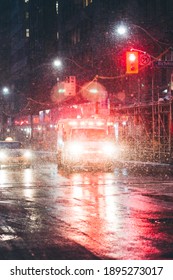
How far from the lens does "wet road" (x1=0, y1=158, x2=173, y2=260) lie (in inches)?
343

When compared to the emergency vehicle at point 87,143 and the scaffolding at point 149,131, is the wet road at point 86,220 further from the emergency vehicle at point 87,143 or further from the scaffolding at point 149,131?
the scaffolding at point 149,131

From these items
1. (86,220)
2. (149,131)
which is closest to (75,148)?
(149,131)

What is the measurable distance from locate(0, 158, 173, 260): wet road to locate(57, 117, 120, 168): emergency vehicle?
629cm

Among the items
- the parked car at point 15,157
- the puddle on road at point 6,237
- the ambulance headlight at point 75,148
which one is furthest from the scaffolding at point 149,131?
the puddle on road at point 6,237

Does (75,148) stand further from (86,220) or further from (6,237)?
(6,237)

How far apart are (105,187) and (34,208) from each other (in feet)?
19.1

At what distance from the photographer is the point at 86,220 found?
471 inches

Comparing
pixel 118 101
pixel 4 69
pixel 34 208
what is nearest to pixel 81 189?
pixel 34 208

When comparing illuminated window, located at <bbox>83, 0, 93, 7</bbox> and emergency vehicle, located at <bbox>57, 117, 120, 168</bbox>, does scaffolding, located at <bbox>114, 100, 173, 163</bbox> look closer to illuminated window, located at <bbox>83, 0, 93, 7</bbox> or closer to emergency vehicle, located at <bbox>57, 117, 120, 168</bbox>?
emergency vehicle, located at <bbox>57, 117, 120, 168</bbox>

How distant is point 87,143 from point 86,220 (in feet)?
51.8

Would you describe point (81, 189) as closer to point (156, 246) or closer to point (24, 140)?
point (156, 246)

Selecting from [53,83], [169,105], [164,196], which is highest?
[53,83]
